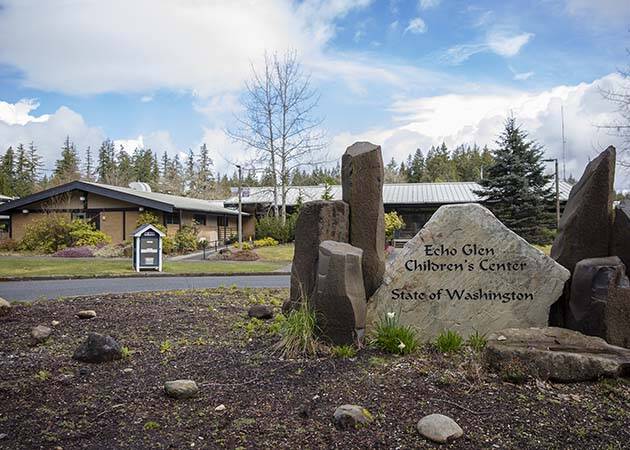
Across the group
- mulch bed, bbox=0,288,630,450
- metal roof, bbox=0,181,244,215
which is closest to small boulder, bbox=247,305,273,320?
mulch bed, bbox=0,288,630,450

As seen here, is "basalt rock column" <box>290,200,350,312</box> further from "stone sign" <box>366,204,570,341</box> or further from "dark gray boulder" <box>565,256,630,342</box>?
"dark gray boulder" <box>565,256,630,342</box>

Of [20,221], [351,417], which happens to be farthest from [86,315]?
[20,221]

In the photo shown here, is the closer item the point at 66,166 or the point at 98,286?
the point at 98,286

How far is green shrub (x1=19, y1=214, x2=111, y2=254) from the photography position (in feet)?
90.0

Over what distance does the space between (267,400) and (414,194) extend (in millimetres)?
35824

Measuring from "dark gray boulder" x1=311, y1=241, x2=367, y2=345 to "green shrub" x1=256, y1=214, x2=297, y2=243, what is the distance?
91.6 ft

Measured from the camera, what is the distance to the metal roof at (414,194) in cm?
3672

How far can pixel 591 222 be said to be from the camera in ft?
19.3

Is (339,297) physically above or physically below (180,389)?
above

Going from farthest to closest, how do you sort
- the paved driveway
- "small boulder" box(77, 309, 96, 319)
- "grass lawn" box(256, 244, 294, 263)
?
"grass lawn" box(256, 244, 294, 263), the paved driveway, "small boulder" box(77, 309, 96, 319)

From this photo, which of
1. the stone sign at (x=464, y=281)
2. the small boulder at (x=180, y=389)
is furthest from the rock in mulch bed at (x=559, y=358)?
the small boulder at (x=180, y=389)

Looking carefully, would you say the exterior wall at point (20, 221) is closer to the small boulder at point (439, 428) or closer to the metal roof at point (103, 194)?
the metal roof at point (103, 194)

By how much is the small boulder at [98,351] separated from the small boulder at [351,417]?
2.59m

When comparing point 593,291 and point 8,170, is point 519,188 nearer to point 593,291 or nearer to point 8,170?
point 593,291
